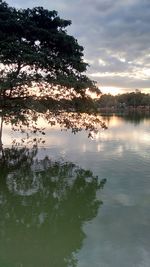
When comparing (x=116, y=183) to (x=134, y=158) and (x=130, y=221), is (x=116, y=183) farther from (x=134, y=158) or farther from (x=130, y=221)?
(x=134, y=158)

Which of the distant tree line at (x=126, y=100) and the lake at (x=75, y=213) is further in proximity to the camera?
the distant tree line at (x=126, y=100)

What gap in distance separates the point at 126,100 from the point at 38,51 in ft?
540

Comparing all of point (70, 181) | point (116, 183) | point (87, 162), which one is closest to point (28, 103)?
point (87, 162)

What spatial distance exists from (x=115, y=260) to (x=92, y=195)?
234 inches

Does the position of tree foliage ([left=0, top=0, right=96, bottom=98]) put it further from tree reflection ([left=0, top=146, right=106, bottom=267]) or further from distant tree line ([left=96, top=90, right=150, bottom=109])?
distant tree line ([left=96, top=90, right=150, bottom=109])

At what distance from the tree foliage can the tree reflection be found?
5465mm

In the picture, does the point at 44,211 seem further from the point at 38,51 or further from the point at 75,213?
the point at 38,51

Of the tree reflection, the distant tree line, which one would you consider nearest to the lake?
the tree reflection

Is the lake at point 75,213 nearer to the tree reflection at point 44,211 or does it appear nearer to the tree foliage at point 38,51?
the tree reflection at point 44,211

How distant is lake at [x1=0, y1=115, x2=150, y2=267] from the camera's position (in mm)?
8961

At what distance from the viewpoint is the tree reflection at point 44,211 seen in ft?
29.8

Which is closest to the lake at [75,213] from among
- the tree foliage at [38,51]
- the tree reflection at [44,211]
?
the tree reflection at [44,211]

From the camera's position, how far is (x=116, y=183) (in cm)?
1652

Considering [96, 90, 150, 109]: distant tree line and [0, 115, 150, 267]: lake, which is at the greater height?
[96, 90, 150, 109]: distant tree line
